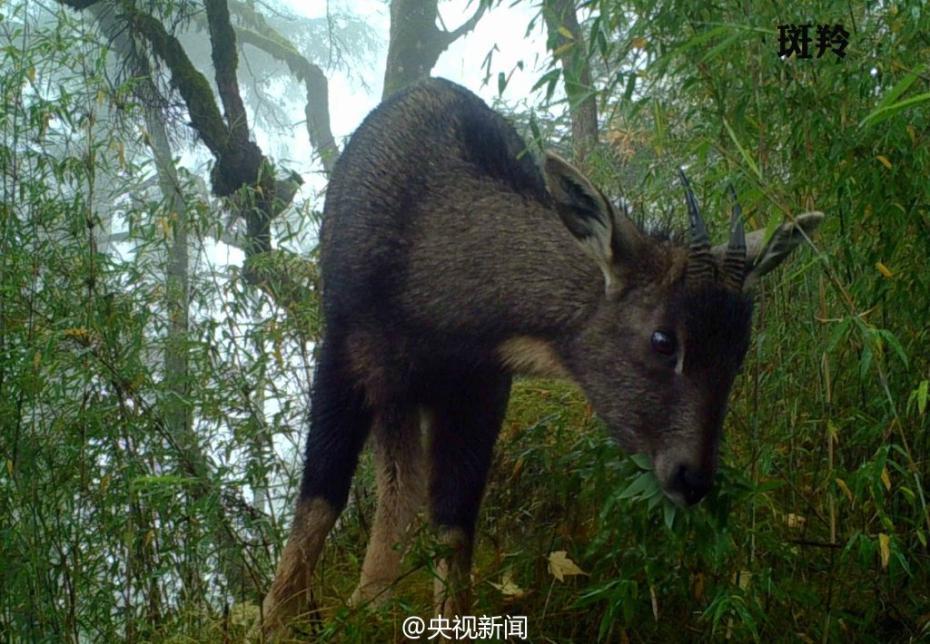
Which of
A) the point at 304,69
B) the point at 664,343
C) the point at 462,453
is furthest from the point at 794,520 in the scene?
the point at 304,69

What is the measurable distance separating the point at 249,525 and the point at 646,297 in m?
1.61

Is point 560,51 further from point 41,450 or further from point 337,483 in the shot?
point 41,450

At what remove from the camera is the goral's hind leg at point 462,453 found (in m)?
3.15

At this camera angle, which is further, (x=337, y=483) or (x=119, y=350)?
(x=119, y=350)

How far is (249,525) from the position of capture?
344 centimetres

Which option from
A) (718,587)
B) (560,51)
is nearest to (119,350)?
(560,51)

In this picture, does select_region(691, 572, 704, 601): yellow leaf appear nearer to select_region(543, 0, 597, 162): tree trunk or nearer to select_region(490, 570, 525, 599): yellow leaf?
select_region(490, 570, 525, 599): yellow leaf

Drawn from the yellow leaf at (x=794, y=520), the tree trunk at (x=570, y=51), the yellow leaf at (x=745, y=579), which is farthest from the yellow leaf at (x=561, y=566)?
the tree trunk at (x=570, y=51)

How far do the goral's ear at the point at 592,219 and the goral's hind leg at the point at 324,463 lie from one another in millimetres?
922

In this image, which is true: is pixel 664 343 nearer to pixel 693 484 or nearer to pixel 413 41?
pixel 693 484

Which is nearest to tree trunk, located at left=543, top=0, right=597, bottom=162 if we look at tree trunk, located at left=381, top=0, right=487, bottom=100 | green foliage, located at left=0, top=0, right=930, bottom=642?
green foliage, located at left=0, top=0, right=930, bottom=642

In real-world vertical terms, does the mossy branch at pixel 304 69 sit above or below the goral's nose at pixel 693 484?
above

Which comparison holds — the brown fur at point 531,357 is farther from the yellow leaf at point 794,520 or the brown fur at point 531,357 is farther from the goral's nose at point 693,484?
the yellow leaf at point 794,520

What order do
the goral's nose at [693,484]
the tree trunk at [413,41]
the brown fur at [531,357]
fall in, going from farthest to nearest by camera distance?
1. the tree trunk at [413,41]
2. the brown fur at [531,357]
3. the goral's nose at [693,484]
